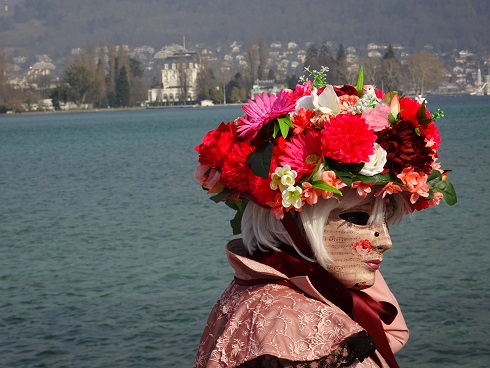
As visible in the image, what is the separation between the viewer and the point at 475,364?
7.40 meters

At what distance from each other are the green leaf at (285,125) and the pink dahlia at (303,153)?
0.03 meters

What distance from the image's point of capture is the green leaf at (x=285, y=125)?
2.39 metres

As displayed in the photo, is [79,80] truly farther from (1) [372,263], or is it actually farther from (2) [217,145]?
(1) [372,263]

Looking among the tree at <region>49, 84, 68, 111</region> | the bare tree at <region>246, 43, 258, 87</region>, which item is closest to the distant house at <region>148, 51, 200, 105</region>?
the bare tree at <region>246, 43, 258, 87</region>

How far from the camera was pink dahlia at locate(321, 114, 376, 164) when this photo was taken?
2330 millimetres

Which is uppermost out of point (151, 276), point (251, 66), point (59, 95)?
point (151, 276)

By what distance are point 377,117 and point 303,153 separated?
0.64ft

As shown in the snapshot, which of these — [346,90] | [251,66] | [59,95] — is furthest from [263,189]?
[251,66]

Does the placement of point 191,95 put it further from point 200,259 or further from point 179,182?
point 200,259

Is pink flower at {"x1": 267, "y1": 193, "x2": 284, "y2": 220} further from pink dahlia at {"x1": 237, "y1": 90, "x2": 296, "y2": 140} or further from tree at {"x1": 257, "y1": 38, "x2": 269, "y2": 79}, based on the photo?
tree at {"x1": 257, "y1": 38, "x2": 269, "y2": 79}

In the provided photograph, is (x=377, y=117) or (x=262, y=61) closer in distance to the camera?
(x=377, y=117)

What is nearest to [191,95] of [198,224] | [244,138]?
[198,224]

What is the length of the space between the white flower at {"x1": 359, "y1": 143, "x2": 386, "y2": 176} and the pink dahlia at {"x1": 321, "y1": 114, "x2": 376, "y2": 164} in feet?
0.08

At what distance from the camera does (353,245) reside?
2457mm
